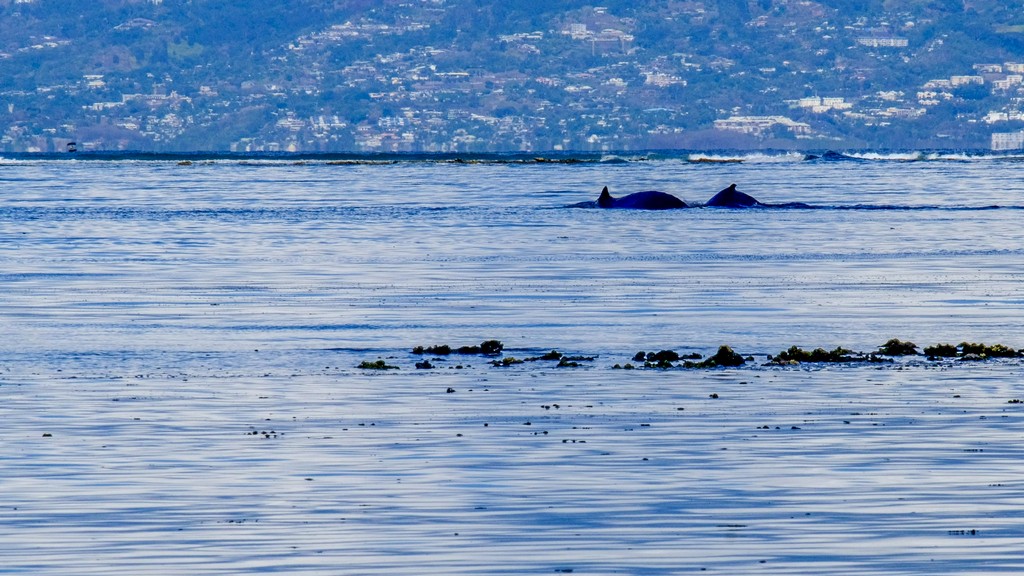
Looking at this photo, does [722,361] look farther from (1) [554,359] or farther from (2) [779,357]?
(1) [554,359]

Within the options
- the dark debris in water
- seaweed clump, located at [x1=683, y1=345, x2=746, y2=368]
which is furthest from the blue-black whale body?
seaweed clump, located at [x1=683, y1=345, x2=746, y2=368]

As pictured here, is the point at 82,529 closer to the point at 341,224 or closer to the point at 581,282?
the point at 581,282

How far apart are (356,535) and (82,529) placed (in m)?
2.02

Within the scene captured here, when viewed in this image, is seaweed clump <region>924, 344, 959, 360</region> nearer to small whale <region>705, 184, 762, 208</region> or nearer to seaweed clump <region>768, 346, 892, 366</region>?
seaweed clump <region>768, 346, 892, 366</region>

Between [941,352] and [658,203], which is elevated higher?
[941,352]

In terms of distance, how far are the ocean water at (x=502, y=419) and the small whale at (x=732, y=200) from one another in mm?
31476

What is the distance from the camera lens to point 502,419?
1928 centimetres

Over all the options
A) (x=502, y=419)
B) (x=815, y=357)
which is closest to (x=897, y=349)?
(x=815, y=357)

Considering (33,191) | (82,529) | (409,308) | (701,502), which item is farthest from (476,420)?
(33,191)

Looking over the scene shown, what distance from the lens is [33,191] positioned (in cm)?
10581

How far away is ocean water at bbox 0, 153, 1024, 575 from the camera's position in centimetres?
1309

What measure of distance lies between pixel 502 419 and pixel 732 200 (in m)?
62.3

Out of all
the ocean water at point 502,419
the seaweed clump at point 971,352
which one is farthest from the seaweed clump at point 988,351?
the ocean water at point 502,419

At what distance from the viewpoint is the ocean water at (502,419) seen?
13094mm
